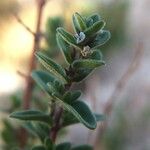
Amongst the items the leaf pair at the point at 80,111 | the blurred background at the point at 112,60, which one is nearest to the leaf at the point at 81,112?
the leaf pair at the point at 80,111

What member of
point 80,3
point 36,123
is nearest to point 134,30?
point 80,3

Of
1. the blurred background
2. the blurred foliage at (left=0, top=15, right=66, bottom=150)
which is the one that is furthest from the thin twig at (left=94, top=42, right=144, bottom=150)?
the blurred background

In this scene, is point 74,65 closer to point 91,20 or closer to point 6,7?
point 91,20

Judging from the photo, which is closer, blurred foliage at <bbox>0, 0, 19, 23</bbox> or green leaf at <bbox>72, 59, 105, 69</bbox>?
green leaf at <bbox>72, 59, 105, 69</bbox>

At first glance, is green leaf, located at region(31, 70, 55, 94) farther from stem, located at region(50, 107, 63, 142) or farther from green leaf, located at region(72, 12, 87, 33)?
green leaf, located at region(72, 12, 87, 33)

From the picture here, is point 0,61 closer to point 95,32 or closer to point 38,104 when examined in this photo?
point 38,104

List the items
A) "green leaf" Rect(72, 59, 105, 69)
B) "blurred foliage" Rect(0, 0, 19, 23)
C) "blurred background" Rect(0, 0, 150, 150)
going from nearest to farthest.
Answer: "green leaf" Rect(72, 59, 105, 69), "blurred background" Rect(0, 0, 150, 150), "blurred foliage" Rect(0, 0, 19, 23)
